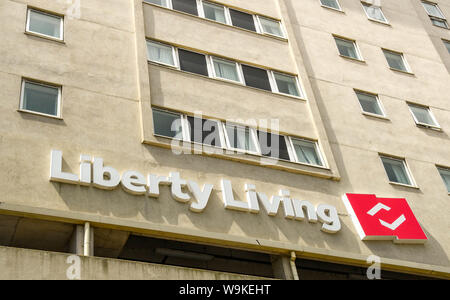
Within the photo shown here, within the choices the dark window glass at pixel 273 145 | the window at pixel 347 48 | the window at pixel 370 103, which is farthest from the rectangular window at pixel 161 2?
the window at pixel 370 103

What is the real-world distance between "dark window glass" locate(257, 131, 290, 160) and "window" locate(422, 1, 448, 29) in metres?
16.7

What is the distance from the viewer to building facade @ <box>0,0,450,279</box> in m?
13.5

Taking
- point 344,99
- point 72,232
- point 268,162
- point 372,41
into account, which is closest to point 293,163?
point 268,162

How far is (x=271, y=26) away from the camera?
23219mm

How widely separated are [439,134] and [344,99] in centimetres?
429

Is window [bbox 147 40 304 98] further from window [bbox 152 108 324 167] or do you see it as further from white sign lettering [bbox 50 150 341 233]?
white sign lettering [bbox 50 150 341 233]

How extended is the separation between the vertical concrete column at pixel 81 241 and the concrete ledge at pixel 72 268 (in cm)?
77

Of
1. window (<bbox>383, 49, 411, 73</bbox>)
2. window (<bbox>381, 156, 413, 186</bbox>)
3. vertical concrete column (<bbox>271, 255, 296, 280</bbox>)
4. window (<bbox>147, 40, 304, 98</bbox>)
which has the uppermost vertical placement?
window (<bbox>383, 49, 411, 73</bbox>)

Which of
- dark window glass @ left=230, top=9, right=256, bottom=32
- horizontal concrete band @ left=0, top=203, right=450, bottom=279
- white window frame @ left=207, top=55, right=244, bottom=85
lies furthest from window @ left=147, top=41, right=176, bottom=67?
horizontal concrete band @ left=0, top=203, right=450, bottom=279

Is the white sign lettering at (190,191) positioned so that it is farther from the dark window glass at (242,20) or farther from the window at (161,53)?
the dark window glass at (242,20)

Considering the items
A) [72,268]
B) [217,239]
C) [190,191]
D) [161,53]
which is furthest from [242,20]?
[72,268]

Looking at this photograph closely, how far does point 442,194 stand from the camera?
19688mm

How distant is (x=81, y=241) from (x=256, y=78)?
388 inches

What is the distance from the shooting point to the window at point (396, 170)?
19688mm
